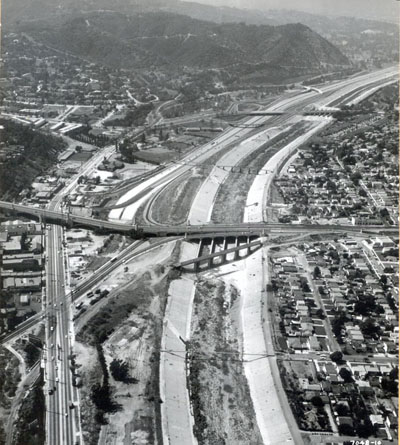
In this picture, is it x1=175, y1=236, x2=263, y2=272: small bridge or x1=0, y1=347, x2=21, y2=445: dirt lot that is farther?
x1=175, y1=236, x2=263, y2=272: small bridge

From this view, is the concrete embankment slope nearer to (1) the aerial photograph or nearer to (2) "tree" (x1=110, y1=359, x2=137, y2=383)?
(1) the aerial photograph

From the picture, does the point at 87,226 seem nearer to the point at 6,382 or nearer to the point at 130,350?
the point at 130,350

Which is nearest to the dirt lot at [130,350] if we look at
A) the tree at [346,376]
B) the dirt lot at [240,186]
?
the tree at [346,376]

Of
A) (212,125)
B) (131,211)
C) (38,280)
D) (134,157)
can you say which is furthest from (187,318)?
(212,125)

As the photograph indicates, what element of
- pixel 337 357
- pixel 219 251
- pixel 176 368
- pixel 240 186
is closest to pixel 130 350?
pixel 176 368

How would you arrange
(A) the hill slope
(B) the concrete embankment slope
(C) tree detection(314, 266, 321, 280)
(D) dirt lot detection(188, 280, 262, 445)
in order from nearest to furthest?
(B) the concrete embankment slope
(D) dirt lot detection(188, 280, 262, 445)
(C) tree detection(314, 266, 321, 280)
(A) the hill slope

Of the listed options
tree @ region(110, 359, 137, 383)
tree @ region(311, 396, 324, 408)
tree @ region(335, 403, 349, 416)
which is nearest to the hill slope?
tree @ region(110, 359, 137, 383)
